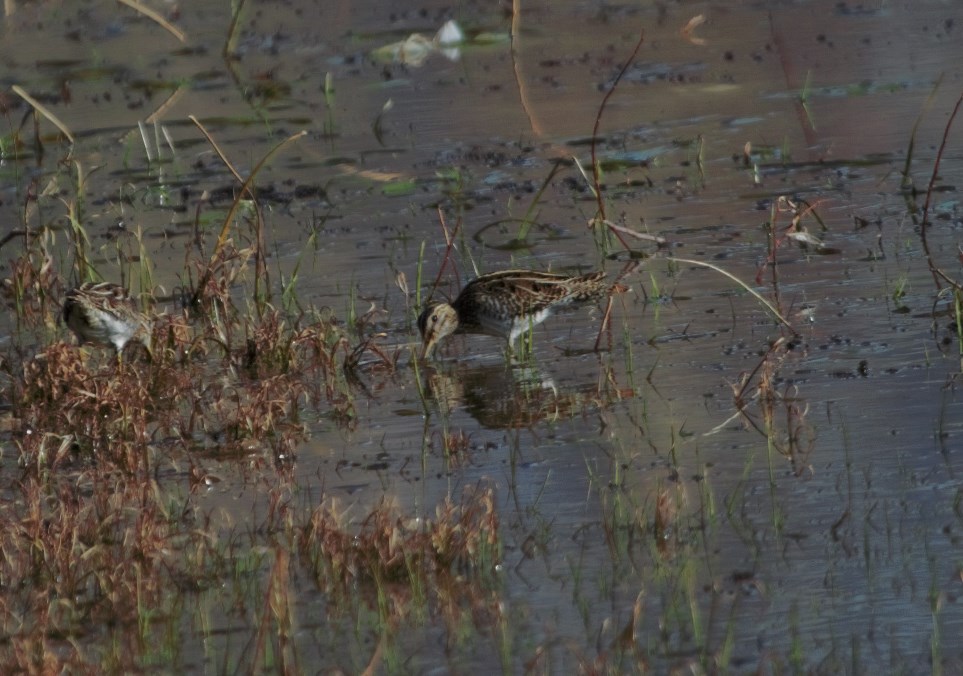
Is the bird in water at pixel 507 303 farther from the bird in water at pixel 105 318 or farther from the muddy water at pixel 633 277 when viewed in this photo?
the bird in water at pixel 105 318

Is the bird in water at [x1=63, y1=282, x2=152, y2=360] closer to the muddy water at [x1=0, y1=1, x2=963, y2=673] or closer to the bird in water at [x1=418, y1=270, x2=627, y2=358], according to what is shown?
the muddy water at [x1=0, y1=1, x2=963, y2=673]

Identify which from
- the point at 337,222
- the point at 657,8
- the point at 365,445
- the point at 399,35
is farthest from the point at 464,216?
the point at 657,8

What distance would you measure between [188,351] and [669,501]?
9.25ft

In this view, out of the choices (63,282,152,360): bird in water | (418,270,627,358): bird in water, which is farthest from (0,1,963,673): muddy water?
(63,282,152,360): bird in water

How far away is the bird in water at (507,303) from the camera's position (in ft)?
25.5

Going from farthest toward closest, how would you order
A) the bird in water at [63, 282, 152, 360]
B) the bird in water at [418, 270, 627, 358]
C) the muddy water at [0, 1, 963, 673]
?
1. the bird in water at [418, 270, 627, 358]
2. the bird in water at [63, 282, 152, 360]
3. the muddy water at [0, 1, 963, 673]

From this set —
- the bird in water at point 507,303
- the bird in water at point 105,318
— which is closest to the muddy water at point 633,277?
the bird in water at point 507,303

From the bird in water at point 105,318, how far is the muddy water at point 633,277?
3.34 feet

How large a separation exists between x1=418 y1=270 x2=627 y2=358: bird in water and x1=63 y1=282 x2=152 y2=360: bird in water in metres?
1.16

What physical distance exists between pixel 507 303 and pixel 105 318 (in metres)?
1.63

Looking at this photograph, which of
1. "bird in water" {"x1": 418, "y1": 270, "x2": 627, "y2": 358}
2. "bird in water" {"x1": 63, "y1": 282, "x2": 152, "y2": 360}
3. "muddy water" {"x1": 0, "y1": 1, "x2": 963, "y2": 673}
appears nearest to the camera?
"muddy water" {"x1": 0, "y1": 1, "x2": 963, "y2": 673}

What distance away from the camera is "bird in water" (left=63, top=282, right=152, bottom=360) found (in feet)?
24.7

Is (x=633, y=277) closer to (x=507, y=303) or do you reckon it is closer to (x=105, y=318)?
→ (x=507, y=303)

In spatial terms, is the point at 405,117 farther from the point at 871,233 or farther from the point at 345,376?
the point at 345,376
